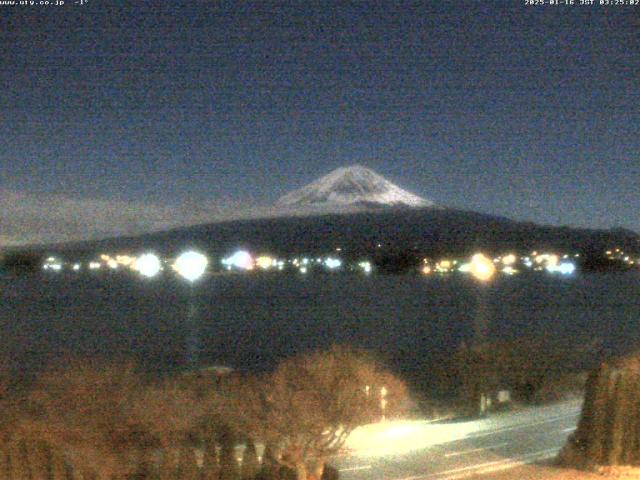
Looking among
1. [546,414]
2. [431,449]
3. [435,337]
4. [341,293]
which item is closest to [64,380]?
[431,449]

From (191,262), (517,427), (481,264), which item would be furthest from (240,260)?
(517,427)

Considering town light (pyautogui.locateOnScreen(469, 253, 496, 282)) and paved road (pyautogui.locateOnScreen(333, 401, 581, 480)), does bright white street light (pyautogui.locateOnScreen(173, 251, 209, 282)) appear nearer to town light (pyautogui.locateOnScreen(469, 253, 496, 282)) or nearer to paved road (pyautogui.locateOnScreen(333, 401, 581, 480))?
town light (pyautogui.locateOnScreen(469, 253, 496, 282))

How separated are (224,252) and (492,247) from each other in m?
20.8

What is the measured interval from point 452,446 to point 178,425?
533cm

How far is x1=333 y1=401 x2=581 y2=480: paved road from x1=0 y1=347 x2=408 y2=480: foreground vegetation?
106 centimetres

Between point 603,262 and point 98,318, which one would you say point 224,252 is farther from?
point 603,262

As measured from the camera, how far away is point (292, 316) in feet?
201

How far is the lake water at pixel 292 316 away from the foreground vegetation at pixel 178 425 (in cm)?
1972

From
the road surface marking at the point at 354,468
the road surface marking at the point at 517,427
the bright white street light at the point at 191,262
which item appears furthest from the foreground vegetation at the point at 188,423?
the bright white street light at the point at 191,262

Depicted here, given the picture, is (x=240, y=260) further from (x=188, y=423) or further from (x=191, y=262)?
(x=188, y=423)

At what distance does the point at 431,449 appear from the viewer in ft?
46.3

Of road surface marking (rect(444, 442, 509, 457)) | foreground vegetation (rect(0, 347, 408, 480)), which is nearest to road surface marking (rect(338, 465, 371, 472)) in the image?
foreground vegetation (rect(0, 347, 408, 480))

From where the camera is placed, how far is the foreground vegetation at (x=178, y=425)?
988 cm

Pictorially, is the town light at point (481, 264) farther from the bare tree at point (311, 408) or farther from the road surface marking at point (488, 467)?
the bare tree at point (311, 408)
